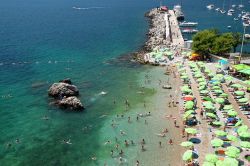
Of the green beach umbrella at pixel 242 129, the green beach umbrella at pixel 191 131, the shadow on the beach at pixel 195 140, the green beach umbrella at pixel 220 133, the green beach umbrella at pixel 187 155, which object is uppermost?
the green beach umbrella at pixel 242 129

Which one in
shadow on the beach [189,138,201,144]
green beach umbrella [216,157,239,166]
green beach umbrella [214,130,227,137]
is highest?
green beach umbrella [214,130,227,137]

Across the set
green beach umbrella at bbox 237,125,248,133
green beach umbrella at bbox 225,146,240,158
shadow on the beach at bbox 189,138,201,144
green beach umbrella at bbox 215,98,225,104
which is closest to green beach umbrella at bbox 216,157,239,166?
green beach umbrella at bbox 225,146,240,158

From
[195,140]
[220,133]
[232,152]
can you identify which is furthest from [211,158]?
[195,140]

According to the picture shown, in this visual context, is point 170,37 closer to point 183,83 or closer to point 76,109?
point 183,83

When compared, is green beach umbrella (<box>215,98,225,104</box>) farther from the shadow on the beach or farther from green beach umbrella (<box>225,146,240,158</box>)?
green beach umbrella (<box>225,146,240,158</box>)

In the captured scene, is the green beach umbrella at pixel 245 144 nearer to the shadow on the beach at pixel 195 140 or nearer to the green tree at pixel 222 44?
the shadow on the beach at pixel 195 140

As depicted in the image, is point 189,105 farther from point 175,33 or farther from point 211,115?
point 175,33

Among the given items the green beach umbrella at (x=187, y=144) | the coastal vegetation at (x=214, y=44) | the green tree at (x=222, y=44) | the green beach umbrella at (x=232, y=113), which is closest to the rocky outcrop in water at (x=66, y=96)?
the green beach umbrella at (x=187, y=144)

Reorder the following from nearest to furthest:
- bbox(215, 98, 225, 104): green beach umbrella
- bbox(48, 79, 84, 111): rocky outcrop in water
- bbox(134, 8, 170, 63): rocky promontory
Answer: bbox(215, 98, 225, 104): green beach umbrella
bbox(48, 79, 84, 111): rocky outcrop in water
bbox(134, 8, 170, 63): rocky promontory
